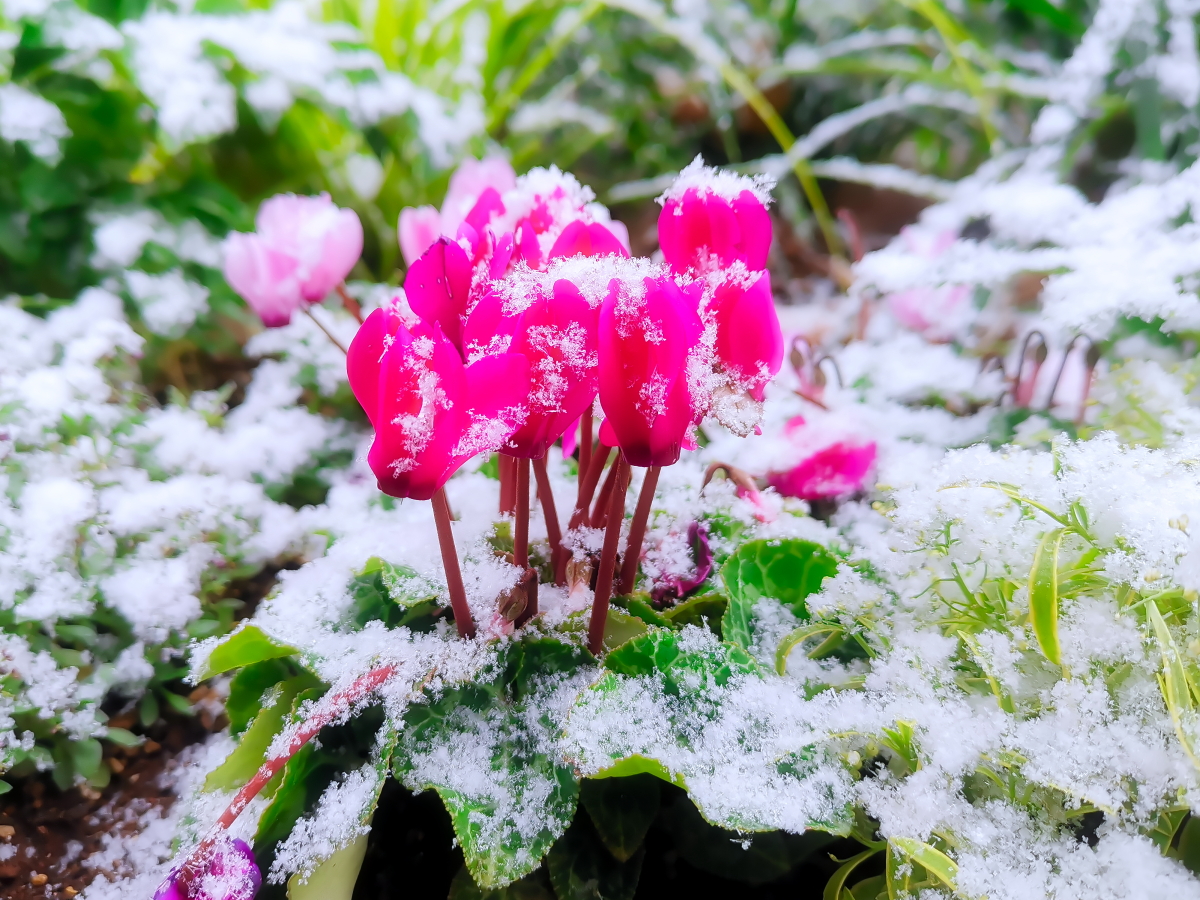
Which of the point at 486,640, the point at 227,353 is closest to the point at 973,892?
the point at 486,640

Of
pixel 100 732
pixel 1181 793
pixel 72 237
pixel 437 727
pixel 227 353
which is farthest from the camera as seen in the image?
pixel 227 353

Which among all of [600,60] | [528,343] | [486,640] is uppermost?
[600,60]

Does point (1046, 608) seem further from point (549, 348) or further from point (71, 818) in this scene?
point (71, 818)

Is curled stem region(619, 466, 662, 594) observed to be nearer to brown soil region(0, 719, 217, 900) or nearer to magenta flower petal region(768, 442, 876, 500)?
Answer: magenta flower petal region(768, 442, 876, 500)

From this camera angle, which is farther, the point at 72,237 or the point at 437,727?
the point at 72,237

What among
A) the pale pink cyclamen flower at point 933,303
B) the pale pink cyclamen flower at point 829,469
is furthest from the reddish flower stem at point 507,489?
the pale pink cyclamen flower at point 933,303

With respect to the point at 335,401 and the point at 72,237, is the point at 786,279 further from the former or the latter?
the point at 72,237
